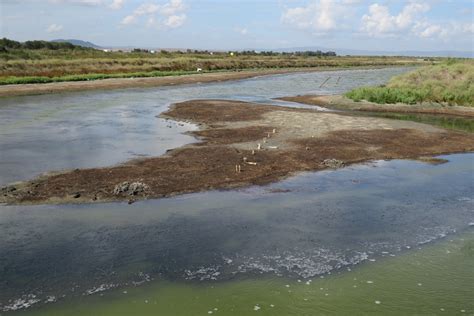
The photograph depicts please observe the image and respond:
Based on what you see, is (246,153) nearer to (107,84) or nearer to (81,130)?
(81,130)

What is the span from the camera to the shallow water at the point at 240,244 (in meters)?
9.12

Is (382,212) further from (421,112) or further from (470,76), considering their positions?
(470,76)

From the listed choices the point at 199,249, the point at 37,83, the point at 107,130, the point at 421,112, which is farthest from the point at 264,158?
the point at 37,83

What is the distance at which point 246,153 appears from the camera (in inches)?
790

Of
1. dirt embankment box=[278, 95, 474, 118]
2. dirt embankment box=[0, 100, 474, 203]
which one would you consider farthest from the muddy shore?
dirt embankment box=[278, 95, 474, 118]

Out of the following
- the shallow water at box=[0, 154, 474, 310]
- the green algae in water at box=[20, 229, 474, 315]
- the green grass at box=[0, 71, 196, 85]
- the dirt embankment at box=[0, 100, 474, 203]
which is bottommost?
the green algae in water at box=[20, 229, 474, 315]

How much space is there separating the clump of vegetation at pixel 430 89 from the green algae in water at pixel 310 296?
102ft

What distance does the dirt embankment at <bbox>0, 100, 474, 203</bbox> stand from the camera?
14898 mm

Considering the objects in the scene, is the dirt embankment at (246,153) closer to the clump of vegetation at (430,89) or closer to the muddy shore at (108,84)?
the clump of vegetation at (430,89)

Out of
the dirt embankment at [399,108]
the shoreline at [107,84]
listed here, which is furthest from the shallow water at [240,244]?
the shoreline at [107,84]

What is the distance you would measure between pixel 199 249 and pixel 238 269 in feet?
4.14

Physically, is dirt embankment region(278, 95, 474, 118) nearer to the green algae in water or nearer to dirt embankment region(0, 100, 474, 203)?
dirt embankment region(0, 100, 474, 203)

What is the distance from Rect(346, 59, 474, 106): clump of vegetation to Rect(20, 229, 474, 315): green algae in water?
3114 centimetres

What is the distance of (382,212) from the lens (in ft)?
46.1
